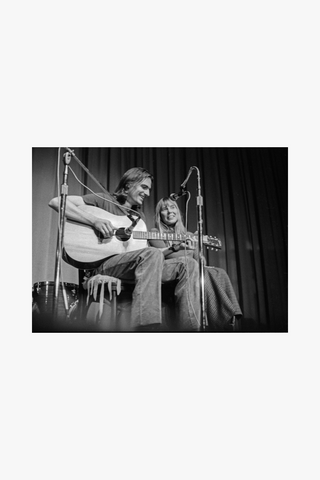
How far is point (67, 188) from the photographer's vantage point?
3.23m

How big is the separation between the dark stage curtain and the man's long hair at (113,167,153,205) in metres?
0.03

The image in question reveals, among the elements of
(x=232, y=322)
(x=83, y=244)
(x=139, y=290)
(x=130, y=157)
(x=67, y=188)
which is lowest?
(x=232, y=322)

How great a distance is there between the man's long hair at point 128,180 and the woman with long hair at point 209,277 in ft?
0.69

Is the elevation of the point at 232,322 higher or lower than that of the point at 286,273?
lower

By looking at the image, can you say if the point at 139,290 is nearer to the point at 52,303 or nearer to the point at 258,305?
the point at 52,303

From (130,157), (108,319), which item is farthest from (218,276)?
(130,157)

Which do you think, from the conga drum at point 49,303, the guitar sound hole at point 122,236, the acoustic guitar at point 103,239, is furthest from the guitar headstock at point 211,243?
the conga drum at point 49,303

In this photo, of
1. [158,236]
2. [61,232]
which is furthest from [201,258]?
[61,232]

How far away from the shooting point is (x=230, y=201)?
331cm

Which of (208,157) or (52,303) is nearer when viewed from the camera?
(52,303)

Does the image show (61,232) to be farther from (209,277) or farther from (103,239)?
(209,277)

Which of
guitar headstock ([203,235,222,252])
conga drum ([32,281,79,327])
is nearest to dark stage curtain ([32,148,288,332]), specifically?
guitar headstock ([203,235,222,252])

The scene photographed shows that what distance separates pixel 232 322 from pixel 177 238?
25.8 inches

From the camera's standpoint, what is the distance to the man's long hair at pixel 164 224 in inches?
128
